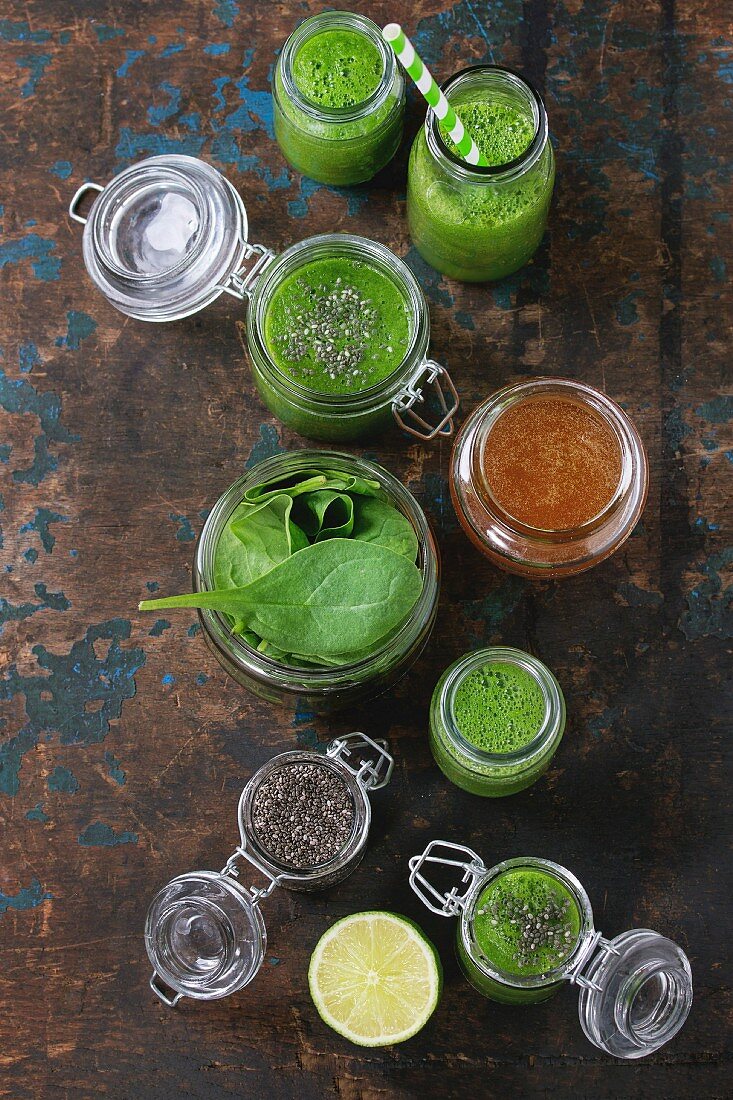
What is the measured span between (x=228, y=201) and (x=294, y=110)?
192 millimetres

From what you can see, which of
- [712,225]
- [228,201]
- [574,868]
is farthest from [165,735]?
[712,225]

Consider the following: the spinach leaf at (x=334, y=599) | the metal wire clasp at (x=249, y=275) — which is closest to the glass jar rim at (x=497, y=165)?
the metal wire clasp at (x=249, y=275)

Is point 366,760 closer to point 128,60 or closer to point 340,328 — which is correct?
point 340,328

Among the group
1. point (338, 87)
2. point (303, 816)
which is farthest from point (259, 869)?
point (338, 87)

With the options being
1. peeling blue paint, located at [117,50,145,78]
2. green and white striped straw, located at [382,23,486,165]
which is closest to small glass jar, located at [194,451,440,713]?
green and white striped straw, located at [382,23,486,165]

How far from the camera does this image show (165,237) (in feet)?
5.85

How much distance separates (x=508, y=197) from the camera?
1.62 metres

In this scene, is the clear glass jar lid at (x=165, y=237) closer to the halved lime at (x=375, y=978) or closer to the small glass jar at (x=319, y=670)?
the small glass jar at (x=319, y=670)

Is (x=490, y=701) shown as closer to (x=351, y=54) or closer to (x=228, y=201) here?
(x=228, y=201)

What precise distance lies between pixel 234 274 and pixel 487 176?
46cm

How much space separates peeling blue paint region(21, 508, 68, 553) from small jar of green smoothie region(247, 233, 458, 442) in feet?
1.57

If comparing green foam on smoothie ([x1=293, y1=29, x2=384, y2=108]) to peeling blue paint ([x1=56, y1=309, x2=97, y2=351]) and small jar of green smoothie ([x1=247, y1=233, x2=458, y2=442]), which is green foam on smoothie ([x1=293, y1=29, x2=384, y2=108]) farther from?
peeling blue paint ([x1=56, y1=309, x2=97, y2=351])

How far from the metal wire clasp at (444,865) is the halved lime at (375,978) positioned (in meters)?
0.07

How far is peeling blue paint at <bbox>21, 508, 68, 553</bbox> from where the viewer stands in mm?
1839
